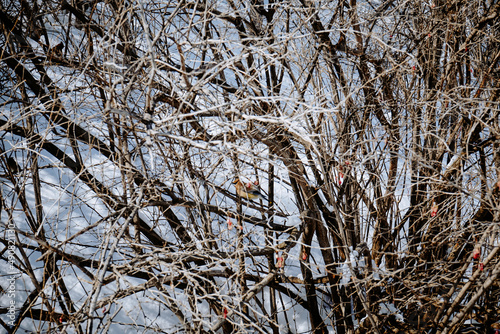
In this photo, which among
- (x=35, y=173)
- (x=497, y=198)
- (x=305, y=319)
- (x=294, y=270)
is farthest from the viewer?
(x=294, y=270)

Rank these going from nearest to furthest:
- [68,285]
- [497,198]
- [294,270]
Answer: [497,198] < [68,285] < [294,270]

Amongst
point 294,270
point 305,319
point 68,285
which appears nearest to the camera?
point 68,285

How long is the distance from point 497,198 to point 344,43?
1686 mm

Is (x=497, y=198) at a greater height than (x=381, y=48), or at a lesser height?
A: lesser

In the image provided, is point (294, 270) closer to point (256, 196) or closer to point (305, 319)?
point (305, 319)

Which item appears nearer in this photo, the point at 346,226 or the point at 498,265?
the point at 498,265

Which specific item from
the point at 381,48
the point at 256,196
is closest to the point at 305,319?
the point at 256,196

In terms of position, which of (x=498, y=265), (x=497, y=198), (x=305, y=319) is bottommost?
(x=305, y=319)

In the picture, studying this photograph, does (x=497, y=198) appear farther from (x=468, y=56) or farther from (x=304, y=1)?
(x=304, y=1)

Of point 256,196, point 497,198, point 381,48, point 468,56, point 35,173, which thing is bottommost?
point 497,198

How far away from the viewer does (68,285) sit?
13.9 feet

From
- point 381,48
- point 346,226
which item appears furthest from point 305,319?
point 381,48

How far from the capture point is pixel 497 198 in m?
3.00

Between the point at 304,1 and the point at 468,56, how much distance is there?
4.89 ft
